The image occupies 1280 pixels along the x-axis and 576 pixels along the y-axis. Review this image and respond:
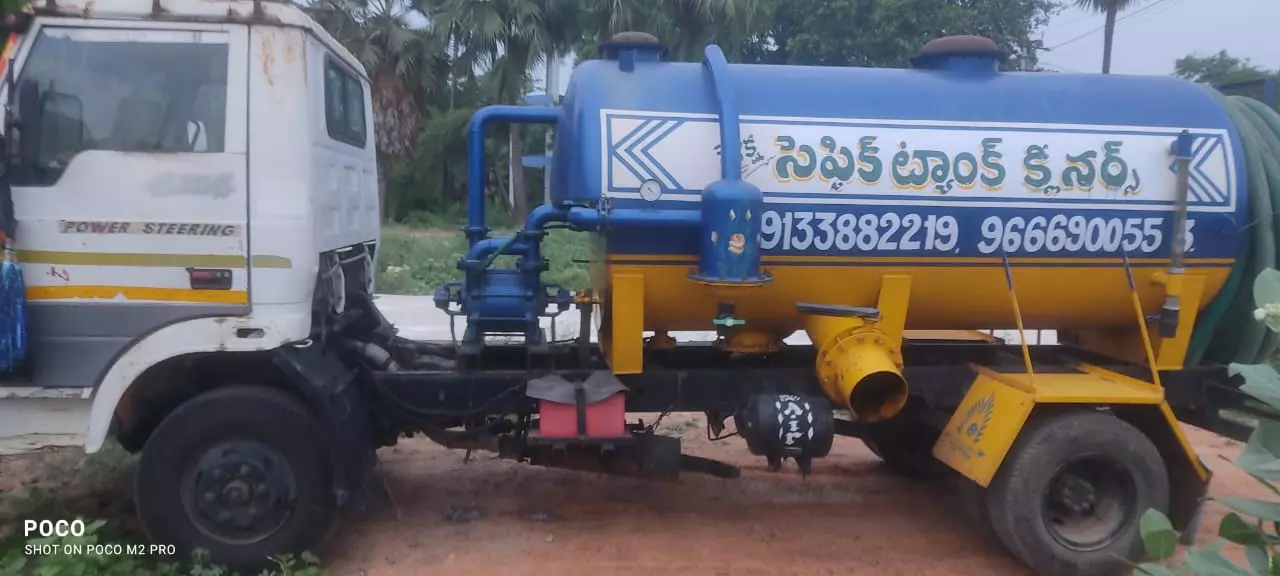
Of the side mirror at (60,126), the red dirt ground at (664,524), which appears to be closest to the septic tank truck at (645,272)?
the side mirror at (60,126)

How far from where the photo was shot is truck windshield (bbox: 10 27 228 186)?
3963 mm

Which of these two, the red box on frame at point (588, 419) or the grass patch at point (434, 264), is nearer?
the red box on frame at point (588, 419)

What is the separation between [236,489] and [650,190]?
234 cm

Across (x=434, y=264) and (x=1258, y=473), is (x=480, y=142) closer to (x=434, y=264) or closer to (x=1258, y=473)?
(x=1258, y=473)

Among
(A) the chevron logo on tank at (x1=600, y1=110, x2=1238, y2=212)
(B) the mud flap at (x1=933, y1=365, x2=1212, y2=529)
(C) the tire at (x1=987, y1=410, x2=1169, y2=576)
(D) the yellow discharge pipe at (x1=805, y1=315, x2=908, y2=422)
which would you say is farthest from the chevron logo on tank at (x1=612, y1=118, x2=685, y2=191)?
(C) the tire at (x1=987, y1=410, x2=1169, y2=576)

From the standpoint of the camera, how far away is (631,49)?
476cm

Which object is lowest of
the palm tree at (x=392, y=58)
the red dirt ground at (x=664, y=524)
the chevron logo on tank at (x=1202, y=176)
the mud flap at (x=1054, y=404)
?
the red dirt ground at (x=664, y=524)

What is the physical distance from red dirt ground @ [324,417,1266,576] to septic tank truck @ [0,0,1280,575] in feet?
1.32

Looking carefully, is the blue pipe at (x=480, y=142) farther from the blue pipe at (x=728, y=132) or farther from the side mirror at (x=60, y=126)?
the side mirror at (x=60, y=126)

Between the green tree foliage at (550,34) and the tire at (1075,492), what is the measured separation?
15831 millimetres

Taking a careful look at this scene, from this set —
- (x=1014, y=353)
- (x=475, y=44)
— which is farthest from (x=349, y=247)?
(x=475, y=44)

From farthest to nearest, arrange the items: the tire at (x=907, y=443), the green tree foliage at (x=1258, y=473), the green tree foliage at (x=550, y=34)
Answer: the green tree foliage at (x=550, y=34)
the tire at (x=907, y=443)
the green tree foliage at (x=1258, y=473)

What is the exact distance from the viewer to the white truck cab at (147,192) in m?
3.96

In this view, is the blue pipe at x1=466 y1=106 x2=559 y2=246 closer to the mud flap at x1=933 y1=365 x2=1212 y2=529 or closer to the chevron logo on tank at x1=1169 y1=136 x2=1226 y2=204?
the mud flap at x1=933 y1=365 x2=1212 y2=529
